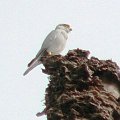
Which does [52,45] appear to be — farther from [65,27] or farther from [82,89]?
[82,89]

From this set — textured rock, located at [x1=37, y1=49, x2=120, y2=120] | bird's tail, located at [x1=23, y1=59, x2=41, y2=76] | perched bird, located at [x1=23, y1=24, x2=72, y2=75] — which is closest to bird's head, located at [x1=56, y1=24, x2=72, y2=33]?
perched bird, located at [x1=23, y1=24, x2=72, y2=75]

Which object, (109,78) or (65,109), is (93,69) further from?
(65,109)

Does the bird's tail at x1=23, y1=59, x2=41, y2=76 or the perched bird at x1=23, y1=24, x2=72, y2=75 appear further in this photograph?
the perched bird at x1=23, y1=24, x2=72, y2=75

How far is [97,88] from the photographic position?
13.3 ft

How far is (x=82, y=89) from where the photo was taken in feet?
13.7

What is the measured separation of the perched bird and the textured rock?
4.37m

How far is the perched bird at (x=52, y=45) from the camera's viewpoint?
915 cm

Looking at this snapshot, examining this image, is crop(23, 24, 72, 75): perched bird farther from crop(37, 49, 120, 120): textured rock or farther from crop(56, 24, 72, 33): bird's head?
crop(37, 49, 120, 120): textured rock

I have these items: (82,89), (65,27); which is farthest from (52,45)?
(82,89)

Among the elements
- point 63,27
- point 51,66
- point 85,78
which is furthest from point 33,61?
point 85,78

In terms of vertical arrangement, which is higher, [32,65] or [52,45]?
[52,45]

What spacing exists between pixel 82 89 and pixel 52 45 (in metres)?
5.57

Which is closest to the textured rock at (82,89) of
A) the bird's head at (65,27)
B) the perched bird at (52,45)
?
the perched bird at (52,45)

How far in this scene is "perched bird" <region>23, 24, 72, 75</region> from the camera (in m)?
9.15
